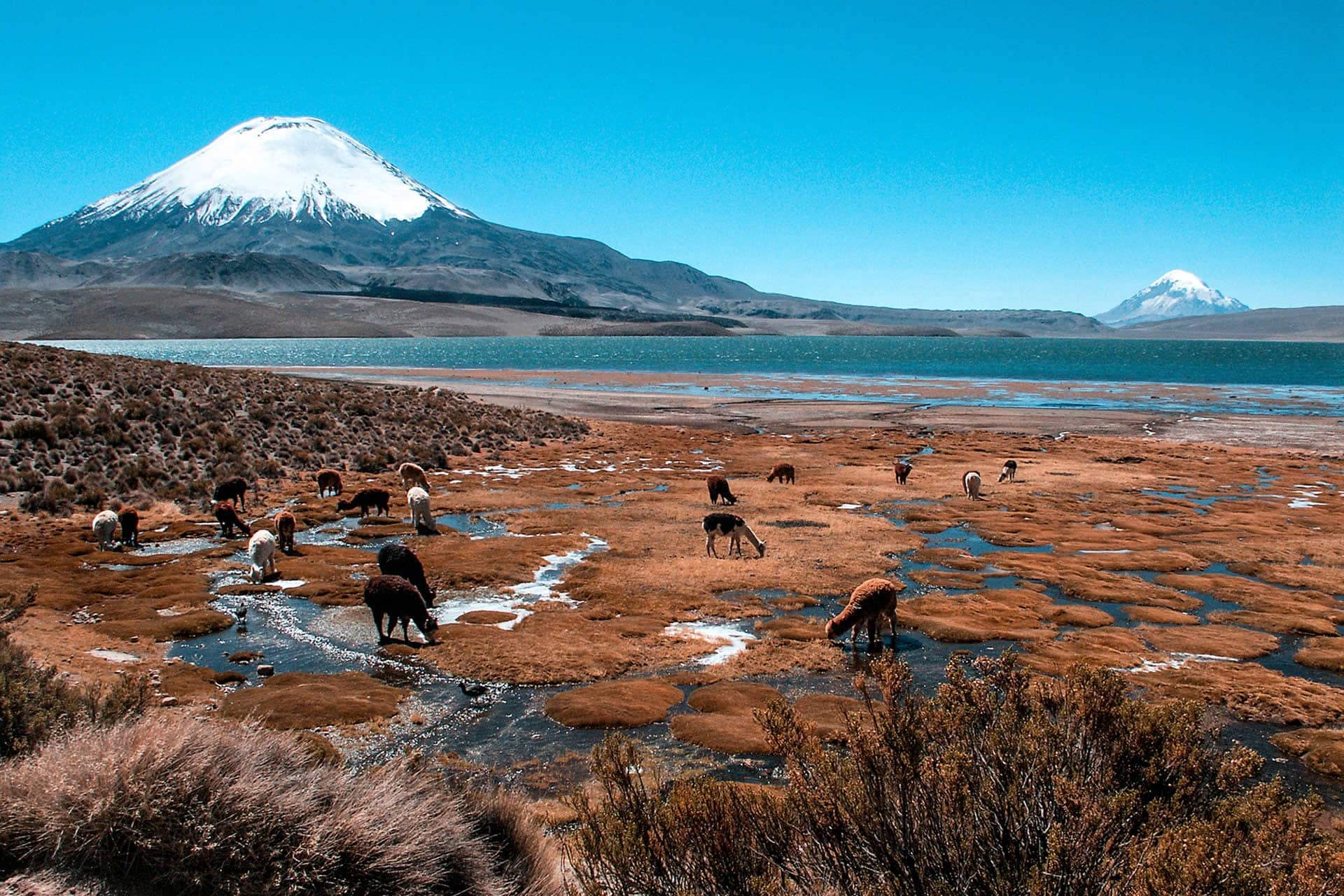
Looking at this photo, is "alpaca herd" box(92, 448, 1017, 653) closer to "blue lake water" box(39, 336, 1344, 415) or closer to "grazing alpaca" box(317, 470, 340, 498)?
"grazing alpaca" box(317, 470, 340, 498)

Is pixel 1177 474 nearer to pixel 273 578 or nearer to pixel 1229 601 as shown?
pixel 1229 601

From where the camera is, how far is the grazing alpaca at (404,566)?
17.2 meters

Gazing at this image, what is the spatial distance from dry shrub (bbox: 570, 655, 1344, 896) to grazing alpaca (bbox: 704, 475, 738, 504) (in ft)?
73.4

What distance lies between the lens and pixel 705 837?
577 centimetres

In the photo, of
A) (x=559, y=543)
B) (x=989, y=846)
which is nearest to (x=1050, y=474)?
(x=559, y=543)

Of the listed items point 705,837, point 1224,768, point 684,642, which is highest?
point 1224,768

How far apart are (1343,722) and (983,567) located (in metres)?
9.84

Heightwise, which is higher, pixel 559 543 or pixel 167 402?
pixel 167 402

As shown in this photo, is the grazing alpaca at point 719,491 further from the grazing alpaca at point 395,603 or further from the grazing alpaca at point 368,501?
the grazing alpaca at point 395,603

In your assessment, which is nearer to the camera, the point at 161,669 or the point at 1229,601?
the point at 161,669

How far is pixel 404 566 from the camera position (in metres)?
17.4

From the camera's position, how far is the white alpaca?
2425 centimetres

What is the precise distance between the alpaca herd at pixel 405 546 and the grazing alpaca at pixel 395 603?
0.01 m

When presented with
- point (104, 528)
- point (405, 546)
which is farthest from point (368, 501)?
point (405, 546)
